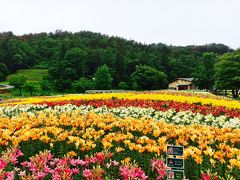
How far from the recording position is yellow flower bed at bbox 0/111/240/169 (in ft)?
15.3

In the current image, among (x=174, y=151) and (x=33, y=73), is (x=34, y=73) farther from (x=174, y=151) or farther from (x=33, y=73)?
(x=174, y=151)

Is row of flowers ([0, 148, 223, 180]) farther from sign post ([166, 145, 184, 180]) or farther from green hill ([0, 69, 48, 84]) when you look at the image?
green hill ([0, 69, 48, 84])

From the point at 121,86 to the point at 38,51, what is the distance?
4254cm

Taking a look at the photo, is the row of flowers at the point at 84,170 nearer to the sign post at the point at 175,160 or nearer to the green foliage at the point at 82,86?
the sign post at the point at 175,160

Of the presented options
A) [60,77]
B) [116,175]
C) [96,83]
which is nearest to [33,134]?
[116,175]

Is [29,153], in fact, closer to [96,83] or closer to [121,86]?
[96,83]

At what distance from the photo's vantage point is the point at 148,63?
8612cm

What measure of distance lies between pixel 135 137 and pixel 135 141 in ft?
1.23

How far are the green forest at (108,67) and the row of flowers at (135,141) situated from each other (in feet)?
150

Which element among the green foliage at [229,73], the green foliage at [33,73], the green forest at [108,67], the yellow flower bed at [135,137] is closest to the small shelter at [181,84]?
the green forest at [108,67]

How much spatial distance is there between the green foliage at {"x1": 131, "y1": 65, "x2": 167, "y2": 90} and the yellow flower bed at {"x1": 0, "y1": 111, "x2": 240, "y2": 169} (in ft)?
206

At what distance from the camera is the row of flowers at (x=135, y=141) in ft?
14.8

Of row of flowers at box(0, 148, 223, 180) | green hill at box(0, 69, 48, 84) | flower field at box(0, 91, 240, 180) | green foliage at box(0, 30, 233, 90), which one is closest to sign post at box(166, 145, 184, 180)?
row of flowers at box(0, 148, 223, 180)

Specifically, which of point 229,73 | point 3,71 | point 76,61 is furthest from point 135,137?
point 3,71
